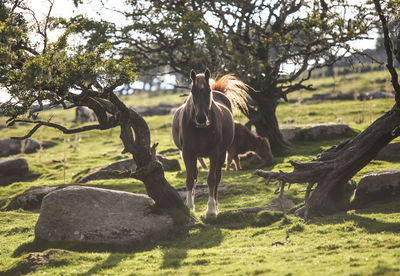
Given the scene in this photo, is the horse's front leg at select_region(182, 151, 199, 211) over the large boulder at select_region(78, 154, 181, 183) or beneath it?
over

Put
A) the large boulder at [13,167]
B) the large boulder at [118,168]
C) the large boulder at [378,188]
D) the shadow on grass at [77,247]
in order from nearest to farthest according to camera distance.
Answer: the shadow on grass at [77,247] < the large boulder at [378,188] < the large boulder at [118,168] < the large boulder at [13,167]

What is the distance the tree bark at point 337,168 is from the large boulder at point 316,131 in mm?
14113

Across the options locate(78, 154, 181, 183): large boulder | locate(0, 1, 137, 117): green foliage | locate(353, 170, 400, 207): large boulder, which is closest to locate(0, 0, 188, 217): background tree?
locate(0, 1, 137, 117): green foliage

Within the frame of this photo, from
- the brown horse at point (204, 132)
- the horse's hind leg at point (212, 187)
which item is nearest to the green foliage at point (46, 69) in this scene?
the brown horse at point (204, 132)

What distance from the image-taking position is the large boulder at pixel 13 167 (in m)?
24.3

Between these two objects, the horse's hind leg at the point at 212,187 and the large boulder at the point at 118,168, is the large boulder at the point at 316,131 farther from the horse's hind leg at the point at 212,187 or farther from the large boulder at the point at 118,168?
the horse's hind leg at the point at 212,187

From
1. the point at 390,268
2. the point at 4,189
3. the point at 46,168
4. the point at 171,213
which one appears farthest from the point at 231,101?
the point at 46,168

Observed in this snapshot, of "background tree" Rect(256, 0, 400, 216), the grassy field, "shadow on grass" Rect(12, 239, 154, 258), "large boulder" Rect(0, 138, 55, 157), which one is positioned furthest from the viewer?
"large boulder" Rect(0, 138, 55, 157)

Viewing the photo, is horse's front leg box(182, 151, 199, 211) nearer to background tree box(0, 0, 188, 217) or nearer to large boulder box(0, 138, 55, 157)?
background tree box(0, 0, 188, 217)

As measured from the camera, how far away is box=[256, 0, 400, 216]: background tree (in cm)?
1144

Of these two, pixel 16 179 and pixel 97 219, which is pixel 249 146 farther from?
pixel 16 179

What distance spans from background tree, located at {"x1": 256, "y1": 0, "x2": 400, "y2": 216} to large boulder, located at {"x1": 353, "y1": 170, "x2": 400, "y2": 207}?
0.44m

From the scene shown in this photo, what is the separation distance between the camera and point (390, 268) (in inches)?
271

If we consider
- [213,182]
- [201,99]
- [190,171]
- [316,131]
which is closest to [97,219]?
[190,171]
